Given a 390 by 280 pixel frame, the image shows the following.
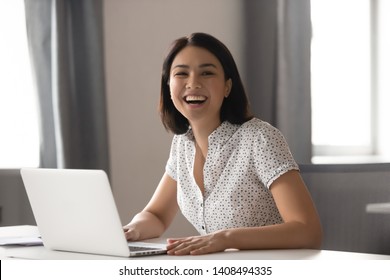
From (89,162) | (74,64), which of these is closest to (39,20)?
(74,64)

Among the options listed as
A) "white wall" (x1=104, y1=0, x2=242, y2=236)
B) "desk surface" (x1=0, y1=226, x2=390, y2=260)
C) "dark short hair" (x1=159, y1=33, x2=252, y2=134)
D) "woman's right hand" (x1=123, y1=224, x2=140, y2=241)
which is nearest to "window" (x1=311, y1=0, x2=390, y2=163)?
"white wall" (x1=104, y1=0, x2=242, y2=236)

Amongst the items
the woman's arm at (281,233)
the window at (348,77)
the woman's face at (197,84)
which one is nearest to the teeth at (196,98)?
the woman's face at (197,84)

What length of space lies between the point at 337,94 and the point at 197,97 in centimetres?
276

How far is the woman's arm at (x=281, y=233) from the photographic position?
71.5 inches

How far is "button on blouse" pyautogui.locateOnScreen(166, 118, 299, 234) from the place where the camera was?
216cm

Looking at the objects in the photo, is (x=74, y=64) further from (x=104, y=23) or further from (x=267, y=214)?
(x=267, y=214)

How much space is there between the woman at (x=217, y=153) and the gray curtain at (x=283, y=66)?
2094 millimetres

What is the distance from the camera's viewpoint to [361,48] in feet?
16.0

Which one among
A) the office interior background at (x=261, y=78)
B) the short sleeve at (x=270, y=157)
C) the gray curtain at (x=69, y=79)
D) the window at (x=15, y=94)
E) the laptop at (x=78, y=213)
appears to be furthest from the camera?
the office interior background at (x=261, y=78)

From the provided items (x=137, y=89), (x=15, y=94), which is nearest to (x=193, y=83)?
(x=15, y=94)

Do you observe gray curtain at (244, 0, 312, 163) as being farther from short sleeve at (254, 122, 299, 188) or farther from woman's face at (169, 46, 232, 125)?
short sleeve at (254, 122, 299, 188)

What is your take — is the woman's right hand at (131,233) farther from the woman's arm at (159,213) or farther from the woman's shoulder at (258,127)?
the woman's shoulder at (258,127)

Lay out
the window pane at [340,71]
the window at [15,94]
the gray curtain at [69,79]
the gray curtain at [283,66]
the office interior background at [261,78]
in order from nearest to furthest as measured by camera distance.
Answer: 1. the gray curtain at [69,79]
2. the window at [15,94]
3. the office interior background at [261,78]
4. the gray curtain at [283,66]
5. the window pane at [340,71]

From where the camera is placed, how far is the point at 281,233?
190 centimetres
